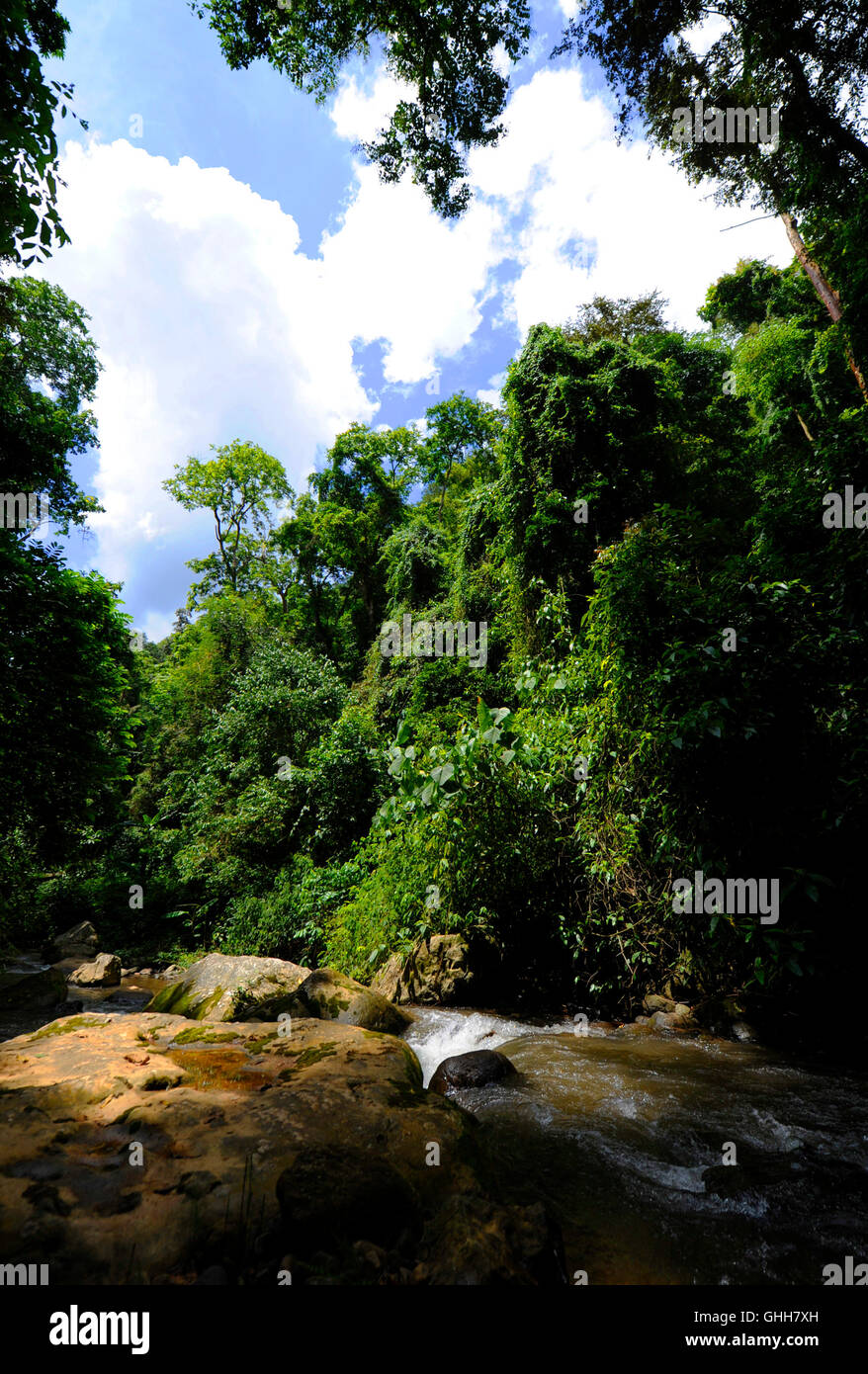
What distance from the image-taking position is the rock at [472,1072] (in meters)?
4.29

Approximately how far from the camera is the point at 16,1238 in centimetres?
177

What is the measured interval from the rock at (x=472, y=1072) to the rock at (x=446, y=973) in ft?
7.06

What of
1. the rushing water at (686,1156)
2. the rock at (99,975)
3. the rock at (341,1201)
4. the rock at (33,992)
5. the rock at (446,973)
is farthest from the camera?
the rock at (99,975)

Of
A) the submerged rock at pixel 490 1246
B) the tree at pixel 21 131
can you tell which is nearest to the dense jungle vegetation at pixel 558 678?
the tree at pixel 21 131

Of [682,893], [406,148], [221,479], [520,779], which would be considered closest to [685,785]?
[682,893]

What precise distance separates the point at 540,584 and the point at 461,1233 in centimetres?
1052

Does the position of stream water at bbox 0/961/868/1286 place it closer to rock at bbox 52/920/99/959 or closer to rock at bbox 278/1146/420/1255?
rock at bbox 278/1146/420/1255

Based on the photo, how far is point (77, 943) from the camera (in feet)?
47.5

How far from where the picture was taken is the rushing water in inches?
97.4

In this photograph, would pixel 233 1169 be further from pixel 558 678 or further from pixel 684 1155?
pixel 558 678

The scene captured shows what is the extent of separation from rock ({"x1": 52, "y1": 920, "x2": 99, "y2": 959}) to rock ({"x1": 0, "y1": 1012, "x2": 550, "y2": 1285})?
44.6 feet

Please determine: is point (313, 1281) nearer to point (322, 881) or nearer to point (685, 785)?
point (685, 785)

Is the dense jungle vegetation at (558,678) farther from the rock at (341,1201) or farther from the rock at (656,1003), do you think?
the rock at (341,1201)

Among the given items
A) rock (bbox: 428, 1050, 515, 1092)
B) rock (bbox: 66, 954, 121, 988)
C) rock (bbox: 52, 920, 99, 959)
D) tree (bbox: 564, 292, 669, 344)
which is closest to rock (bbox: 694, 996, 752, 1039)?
rock (bbox: 428, 1050, 515, 1092)
